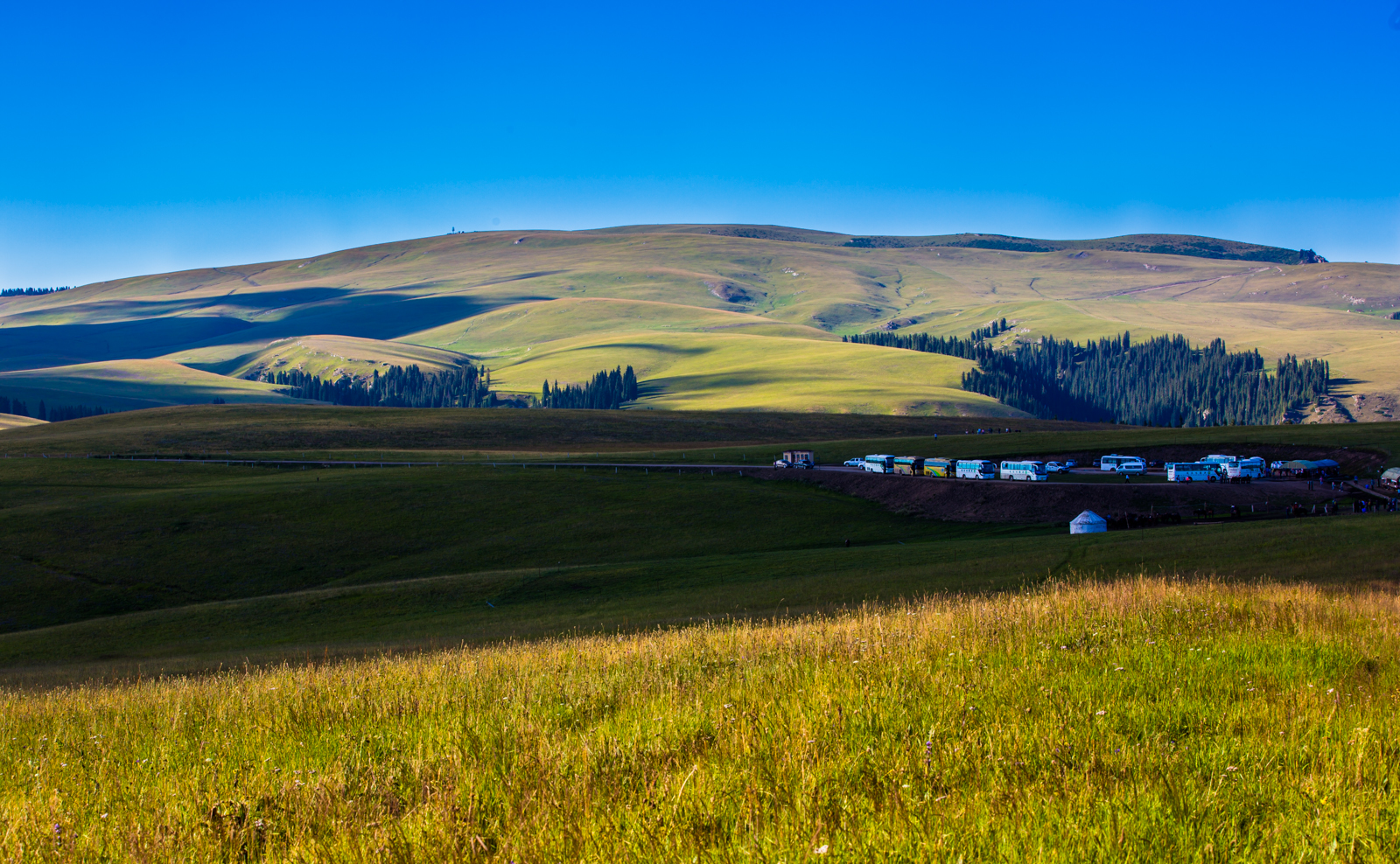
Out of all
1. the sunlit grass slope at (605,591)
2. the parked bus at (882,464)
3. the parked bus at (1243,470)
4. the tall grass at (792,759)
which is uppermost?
the tall grass at (792,759)

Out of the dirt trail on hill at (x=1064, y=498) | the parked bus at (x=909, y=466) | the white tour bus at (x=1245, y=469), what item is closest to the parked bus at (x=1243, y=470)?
the white tour bus at (x=1245, y=469)

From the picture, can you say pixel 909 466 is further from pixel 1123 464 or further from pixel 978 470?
pixel 1123 464

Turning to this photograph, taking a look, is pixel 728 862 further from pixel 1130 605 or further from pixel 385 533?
pixel 385 533

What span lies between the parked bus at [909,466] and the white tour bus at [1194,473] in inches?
696

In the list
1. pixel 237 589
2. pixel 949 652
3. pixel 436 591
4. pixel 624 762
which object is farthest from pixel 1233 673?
pixel 237 589

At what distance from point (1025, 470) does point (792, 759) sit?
65546 millimetres

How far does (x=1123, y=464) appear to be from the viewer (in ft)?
237

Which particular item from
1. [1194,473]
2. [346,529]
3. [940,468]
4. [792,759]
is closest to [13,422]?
[346,529]

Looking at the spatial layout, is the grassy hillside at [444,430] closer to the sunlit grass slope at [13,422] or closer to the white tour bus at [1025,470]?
the white tour bus at [1025,470]

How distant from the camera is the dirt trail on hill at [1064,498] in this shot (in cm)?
5512

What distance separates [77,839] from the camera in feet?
20.4

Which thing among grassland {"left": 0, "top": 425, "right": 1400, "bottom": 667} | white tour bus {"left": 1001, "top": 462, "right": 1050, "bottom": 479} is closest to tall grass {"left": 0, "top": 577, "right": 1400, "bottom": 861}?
grassland {"left": 0, "top": 425, "right": 1400, "bottom": 667}

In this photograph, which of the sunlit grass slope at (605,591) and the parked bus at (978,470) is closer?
the sunlit grass slope at (605,591)

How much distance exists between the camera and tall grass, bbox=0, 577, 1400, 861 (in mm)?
5219
